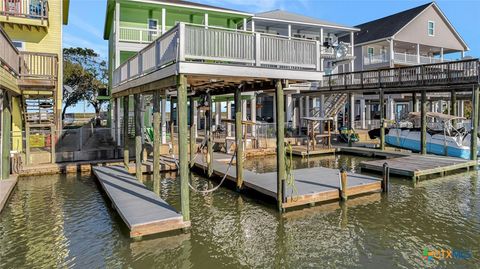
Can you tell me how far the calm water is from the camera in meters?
7.10

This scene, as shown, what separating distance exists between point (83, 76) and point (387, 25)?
38.1 metres

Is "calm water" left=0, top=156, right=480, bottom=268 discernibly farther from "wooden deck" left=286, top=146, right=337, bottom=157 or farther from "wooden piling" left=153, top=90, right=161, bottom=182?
"wooden deck" left=286, top=146, right=337, bottom=157

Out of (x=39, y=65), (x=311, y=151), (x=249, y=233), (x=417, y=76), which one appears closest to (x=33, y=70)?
(x=39, y=65)

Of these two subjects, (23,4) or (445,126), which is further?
(445,126)

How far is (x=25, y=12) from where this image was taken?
18.5m

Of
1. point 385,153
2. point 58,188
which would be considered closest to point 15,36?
→ point 58,188

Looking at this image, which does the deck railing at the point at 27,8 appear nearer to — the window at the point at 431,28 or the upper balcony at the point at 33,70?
the upper balcony at the point at 33,70

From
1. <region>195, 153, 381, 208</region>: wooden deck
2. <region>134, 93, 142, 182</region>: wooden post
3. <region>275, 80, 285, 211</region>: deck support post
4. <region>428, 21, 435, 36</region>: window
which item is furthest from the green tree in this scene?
<region>428, 21, 435, 36</region>: window

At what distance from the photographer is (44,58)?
17.0 meters

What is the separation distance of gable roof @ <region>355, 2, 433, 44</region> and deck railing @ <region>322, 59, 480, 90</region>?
41.1ft

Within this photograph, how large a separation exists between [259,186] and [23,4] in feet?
54.6

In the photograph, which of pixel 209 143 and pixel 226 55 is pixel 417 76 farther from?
pixel 226 55

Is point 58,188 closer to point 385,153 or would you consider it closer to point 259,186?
point 259,186

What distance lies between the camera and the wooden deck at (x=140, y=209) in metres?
8.02
